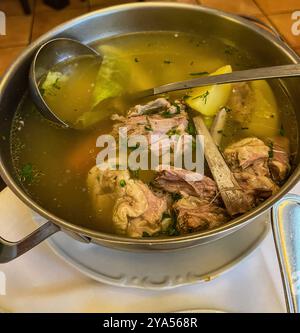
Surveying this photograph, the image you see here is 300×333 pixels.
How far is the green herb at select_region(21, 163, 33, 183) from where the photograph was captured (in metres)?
1.04

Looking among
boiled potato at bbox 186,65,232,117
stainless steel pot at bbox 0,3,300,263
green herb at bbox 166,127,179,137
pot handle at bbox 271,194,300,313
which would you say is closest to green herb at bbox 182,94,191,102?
boiled potato at bbox 186,65,232,117

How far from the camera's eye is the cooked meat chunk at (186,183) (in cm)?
96

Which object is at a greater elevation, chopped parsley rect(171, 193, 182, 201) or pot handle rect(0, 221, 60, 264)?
chopped parsley rect(171, 193, 182, 201)

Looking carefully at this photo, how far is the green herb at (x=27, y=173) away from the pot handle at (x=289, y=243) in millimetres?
619

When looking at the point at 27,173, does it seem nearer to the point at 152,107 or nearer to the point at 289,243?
the point at 152,107

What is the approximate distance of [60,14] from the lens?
229cm

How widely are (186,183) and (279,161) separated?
9.5 inches

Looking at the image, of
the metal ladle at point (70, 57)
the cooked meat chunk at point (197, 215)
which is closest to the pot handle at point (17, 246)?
the cooked meat chunk at point (197, 215)

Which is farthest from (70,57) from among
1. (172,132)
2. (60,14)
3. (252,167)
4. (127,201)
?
(60,14)

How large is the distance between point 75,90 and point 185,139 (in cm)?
42

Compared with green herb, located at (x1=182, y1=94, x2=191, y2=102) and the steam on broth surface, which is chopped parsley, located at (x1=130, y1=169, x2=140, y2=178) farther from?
green herb, located at (x1=182, y1=94, x2=191, y2=102)

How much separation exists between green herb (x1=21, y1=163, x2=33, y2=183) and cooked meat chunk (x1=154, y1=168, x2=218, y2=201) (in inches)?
13.1

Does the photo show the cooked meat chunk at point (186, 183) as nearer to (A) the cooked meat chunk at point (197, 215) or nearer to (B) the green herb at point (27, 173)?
(A) the cooked meat chunk at point (197, 215)
